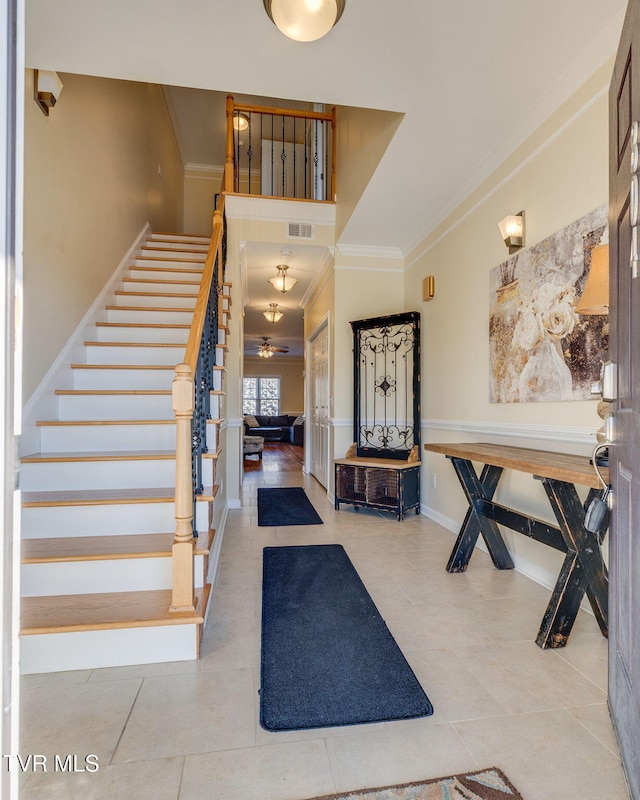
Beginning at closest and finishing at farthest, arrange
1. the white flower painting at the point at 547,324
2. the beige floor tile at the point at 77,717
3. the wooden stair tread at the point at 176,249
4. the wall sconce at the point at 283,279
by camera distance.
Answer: the beige floor tile at the point at 77,717, the white flower painting at the point at 547,324, the wooden stair tread at the point at 176,249, the wall sconce at the point at 283,279

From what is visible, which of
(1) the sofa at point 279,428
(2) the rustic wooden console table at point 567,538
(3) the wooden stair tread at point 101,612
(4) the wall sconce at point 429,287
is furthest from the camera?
(1) the sofa at point 279,428

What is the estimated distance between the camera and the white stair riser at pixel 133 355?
3.54 metres

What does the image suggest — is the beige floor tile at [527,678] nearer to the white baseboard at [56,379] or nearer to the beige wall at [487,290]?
the beige wall at [487,290]

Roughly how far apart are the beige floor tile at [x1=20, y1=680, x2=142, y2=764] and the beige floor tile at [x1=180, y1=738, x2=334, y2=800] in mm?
303

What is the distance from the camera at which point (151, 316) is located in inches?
159

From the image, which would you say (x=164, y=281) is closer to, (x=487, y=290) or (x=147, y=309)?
(x=147, y=309)

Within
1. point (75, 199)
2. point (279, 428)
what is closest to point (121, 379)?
point (75, 199)

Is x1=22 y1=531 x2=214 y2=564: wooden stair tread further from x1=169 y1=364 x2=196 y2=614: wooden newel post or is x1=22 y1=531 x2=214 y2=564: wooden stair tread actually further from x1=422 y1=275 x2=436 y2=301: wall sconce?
x1=422 y1=275 x2=436 y2=301: wall sconce

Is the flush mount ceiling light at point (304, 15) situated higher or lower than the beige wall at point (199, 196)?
lower

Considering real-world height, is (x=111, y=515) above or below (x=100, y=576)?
above

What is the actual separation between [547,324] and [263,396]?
13340mm

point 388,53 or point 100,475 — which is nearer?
point 388,53

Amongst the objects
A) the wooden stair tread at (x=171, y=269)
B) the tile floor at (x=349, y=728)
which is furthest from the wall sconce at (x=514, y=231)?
the wooden stair tread at (x=171, y=269)

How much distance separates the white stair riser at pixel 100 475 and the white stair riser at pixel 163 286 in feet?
7.89
